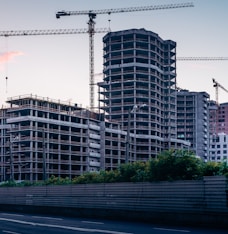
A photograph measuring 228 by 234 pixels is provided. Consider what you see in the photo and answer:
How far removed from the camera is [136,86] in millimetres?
155375

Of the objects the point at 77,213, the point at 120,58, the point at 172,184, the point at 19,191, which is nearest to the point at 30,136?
the point at 120,58

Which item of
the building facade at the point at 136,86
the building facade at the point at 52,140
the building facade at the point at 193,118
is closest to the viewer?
the building facade at the point at 52,140

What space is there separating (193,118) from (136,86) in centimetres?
4496

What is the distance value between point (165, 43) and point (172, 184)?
151 metres

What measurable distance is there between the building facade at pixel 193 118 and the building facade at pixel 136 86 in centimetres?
2885

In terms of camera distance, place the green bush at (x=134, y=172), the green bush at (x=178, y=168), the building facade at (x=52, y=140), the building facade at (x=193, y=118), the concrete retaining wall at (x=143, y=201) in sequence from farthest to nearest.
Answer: the building facade at (x=193, y=118) < the building facade at (x=52, y=140) < the green bush at (x=134, y=172) < the green bush at (x=178, y=168) < the concrete retaining wall at (x=143, y=201)

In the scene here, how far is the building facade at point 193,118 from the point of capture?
189 m

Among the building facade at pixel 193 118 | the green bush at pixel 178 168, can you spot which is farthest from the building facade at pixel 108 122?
the green bush at pixel 178 168

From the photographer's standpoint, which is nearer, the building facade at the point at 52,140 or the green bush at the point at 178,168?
the green bush at the point at 178,168

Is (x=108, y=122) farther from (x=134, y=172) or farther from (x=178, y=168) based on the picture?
(x=178, y=168)

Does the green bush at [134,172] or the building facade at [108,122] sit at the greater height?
the building facade at [108,122]

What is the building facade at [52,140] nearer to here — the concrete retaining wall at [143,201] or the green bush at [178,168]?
the concrete retaining wall at [143,201]

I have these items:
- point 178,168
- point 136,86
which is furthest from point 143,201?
point 136,86

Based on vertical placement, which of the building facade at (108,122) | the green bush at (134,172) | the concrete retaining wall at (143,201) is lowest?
the concrete retaining wall at (143,201)
